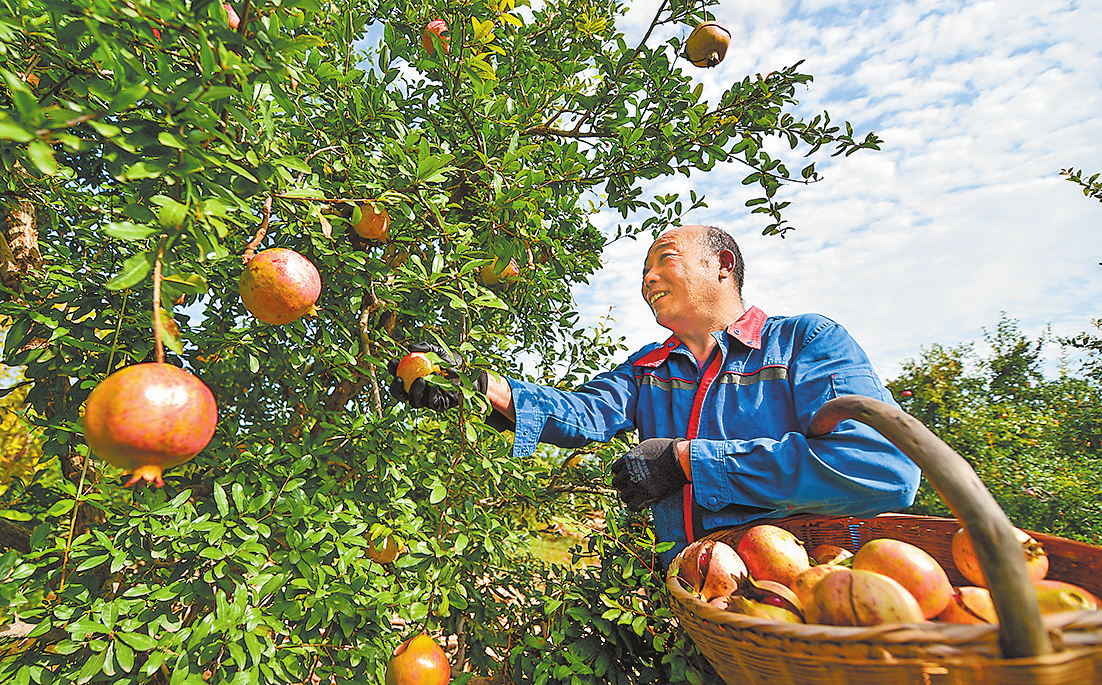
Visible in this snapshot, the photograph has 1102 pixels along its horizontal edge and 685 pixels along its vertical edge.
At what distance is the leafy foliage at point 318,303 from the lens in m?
0.92

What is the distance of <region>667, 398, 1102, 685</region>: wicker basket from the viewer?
2.04ft

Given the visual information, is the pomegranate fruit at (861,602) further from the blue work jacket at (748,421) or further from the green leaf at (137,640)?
the green leaf at (137,640)

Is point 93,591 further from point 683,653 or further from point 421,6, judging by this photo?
point 421,6

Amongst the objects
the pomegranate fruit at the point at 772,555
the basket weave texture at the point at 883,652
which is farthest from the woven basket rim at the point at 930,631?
the pomegranate fruit at the point at 772,555

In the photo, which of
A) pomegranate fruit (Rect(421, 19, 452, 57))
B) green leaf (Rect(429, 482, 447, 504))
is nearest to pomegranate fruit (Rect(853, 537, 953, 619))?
green leaf (Rect(429, 482, 447, 504))

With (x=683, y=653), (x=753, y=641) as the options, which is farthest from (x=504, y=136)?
(x=683, y=653)

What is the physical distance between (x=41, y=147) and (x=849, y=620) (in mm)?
1301

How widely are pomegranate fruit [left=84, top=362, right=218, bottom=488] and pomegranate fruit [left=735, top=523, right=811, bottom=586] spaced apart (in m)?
1.08

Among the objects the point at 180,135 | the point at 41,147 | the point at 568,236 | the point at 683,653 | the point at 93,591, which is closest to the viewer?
the point at 41,147

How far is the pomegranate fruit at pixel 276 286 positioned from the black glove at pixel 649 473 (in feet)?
2.90

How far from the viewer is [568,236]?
7.16 feet

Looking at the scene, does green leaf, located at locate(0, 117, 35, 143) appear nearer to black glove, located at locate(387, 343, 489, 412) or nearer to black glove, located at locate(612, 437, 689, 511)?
black glove, located at locate(387, 343, 489, 412)

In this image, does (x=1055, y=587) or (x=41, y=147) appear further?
(x=1055, y=587)

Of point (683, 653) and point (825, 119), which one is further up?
point (825, 119)
